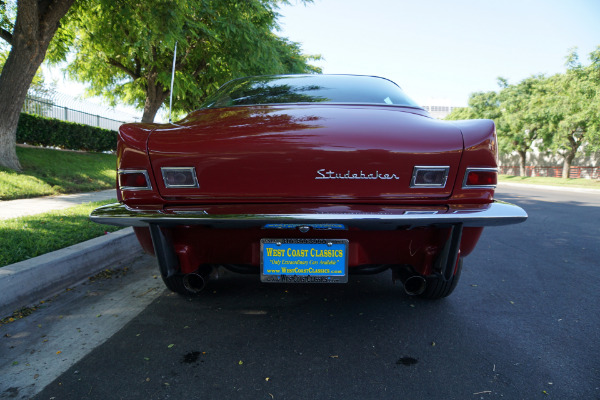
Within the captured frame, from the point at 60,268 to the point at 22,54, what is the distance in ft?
24.2

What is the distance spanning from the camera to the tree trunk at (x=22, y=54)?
792 centimetres

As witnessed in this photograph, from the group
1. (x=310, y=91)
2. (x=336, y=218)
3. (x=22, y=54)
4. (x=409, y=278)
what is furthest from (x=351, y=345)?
(x=22, y=54)

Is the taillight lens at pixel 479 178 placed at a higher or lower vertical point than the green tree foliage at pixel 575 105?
lower

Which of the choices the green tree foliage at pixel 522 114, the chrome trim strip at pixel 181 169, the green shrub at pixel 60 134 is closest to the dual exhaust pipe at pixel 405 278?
the chrome trim strip at pixel 181 169

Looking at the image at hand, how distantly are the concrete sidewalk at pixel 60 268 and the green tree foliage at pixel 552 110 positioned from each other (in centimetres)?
2630

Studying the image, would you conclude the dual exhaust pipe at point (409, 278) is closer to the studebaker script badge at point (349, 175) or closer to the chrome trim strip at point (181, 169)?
the studebaker script badge at point (349, 175)

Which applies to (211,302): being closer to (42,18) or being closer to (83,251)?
(83,251)

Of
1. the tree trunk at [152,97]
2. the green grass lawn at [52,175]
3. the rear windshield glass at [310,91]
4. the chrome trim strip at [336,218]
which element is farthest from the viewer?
the tree trunk at [152,97]

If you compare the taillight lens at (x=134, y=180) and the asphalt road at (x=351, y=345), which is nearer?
the asphalt road at (x=351, y=345)

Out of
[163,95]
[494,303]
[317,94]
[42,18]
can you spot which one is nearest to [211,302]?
[317,94]

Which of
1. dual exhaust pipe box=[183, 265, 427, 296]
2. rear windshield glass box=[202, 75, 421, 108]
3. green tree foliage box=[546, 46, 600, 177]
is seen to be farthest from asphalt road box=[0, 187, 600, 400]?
green tree foliage box=[546, 46, 600, 177]

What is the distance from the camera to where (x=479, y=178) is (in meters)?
2.10

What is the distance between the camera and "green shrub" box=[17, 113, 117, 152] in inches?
470

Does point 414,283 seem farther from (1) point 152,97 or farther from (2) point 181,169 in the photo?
(1) point 152,97
